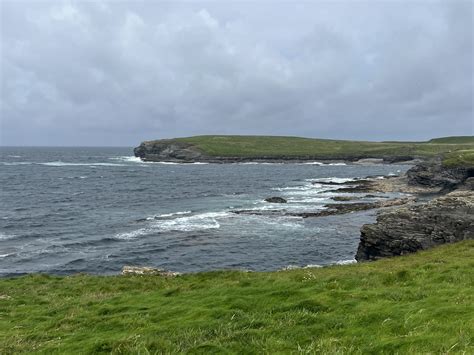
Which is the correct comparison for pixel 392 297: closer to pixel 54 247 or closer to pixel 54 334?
pixel 54 334

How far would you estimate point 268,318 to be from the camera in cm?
1334

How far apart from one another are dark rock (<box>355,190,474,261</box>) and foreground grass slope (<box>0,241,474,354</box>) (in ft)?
48.5

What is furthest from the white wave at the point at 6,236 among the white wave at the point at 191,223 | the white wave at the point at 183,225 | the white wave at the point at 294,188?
the white wave at the point at 294,188

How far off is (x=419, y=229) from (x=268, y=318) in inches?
1141

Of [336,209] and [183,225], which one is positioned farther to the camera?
[336,209]

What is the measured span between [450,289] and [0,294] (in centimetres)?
2331

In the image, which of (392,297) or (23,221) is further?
(23,221)

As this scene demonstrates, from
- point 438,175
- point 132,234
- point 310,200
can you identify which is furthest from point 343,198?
point 132,234

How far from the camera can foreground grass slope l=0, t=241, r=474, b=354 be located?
1055cm

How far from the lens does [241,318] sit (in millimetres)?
13633

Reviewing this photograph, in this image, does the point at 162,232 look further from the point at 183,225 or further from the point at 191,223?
the point at 191,223

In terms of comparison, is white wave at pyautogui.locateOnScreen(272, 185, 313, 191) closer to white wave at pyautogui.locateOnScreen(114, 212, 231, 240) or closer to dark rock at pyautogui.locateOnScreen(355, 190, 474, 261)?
white wave at pyautogui.locateOnScreen(114, 212, 231, 240)

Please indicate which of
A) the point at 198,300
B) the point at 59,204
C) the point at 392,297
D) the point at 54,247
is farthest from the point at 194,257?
the point at 59,204

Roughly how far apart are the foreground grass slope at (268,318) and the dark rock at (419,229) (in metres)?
14.8
